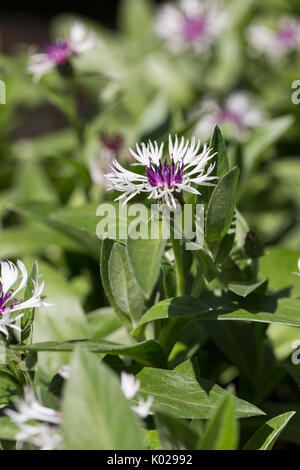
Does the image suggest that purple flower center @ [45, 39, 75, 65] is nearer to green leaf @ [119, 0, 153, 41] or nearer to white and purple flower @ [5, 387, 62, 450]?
white and purple flower @ [5, 387, 62, 450]

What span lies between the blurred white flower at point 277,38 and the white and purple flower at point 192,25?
0.09m

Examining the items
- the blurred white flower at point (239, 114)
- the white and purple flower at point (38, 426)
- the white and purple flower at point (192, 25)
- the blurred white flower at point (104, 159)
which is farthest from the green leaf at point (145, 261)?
the white and purple flower at point (192, 25)

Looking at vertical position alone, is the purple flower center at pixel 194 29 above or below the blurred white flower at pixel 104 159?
above

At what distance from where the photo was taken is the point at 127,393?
43 centimetres

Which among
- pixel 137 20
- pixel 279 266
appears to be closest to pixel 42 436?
pixel 279 266

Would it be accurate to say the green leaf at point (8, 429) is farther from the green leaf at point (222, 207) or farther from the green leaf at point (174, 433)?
the green leaf at point (222, 207)

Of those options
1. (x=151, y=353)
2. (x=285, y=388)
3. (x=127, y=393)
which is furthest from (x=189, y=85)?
(x=127, y=393)

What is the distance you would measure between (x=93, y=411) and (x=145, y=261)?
0.15 m

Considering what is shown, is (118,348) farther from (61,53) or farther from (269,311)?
(61,53)

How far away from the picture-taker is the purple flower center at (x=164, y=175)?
502 mm

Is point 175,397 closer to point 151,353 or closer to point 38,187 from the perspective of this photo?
point 151,353

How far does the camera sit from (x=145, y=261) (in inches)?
19.1

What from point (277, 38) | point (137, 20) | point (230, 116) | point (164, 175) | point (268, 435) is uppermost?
point (137, 20)

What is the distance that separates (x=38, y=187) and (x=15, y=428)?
68 centimetres
